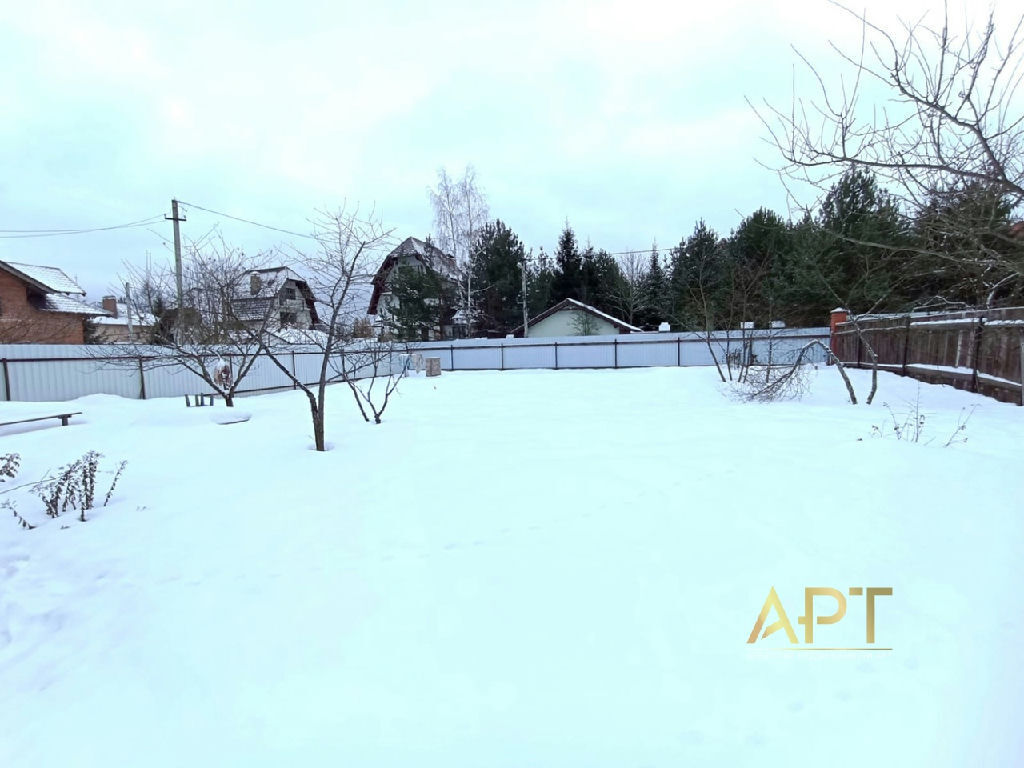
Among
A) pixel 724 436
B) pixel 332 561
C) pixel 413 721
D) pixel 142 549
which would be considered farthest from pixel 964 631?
pixel 142 549

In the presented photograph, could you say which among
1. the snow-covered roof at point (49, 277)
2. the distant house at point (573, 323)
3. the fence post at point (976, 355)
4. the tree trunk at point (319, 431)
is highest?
the snow-covered roof at point (49, 277)

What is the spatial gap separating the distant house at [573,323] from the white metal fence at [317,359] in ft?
12.7

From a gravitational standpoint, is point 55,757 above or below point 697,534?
below

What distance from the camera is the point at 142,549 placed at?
3.14 m

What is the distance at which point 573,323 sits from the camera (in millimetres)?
25016

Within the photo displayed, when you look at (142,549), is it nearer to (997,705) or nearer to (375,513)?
(375,513)

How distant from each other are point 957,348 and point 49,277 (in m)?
28.1

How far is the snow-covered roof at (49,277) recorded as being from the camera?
18000mm

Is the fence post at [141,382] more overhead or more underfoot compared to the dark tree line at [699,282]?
more underfoot

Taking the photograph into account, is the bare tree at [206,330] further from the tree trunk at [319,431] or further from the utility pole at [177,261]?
the tree trunk at [319,431]

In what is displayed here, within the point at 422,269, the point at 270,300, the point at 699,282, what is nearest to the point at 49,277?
the point at 422,269

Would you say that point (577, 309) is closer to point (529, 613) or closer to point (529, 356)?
point (529, 356)

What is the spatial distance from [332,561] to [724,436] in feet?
13.3

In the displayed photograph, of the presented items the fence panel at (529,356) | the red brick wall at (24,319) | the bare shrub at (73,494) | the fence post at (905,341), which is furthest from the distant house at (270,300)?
the fence post at (905,341)
